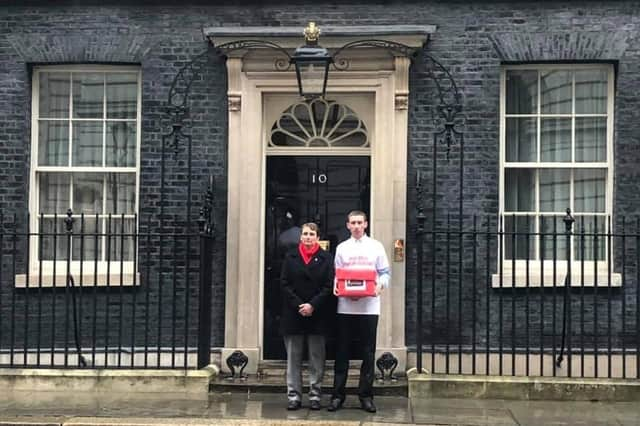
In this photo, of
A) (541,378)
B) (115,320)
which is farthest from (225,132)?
(541,378)

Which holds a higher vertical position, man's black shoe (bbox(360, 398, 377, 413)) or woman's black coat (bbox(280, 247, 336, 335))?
woman's black coat (bbox(280, 247, 336, 335))

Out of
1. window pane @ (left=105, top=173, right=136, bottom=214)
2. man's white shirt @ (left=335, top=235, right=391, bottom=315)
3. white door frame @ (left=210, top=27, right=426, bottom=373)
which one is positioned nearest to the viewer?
man's white shirt @ (left=335, top=235, right=391, bottom=315)

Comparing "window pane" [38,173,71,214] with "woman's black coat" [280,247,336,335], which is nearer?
"woman's black coat" [280,247,336,335]

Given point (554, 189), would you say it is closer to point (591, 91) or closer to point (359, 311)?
point (591, 91)

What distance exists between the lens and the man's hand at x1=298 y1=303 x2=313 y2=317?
24.8 ft

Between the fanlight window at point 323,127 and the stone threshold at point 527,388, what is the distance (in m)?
2.85

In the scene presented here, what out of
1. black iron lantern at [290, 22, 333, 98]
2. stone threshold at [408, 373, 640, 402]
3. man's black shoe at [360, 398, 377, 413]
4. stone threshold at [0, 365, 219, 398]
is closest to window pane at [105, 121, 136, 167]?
black iron lantern at [290, 22, 333, 98]

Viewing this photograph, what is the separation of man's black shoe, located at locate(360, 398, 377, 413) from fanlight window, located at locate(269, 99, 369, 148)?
305cm

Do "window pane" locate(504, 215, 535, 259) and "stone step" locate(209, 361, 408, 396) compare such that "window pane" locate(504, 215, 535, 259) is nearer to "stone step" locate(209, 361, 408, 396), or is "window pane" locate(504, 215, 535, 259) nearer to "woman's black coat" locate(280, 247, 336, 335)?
"stone step" locate(209, 361, 408, 396)

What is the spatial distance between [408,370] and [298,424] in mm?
2103

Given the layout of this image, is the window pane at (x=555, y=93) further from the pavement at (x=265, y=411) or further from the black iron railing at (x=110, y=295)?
the black iron railing at (x=110, y=295)

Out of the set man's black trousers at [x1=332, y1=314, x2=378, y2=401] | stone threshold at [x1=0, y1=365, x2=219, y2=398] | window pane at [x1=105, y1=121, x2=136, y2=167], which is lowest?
stone threshold at [x1=0, y1=365, x2=219, y2=398]

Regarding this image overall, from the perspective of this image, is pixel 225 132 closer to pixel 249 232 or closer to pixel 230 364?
pixel 249 232

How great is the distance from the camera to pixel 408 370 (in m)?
8.98
